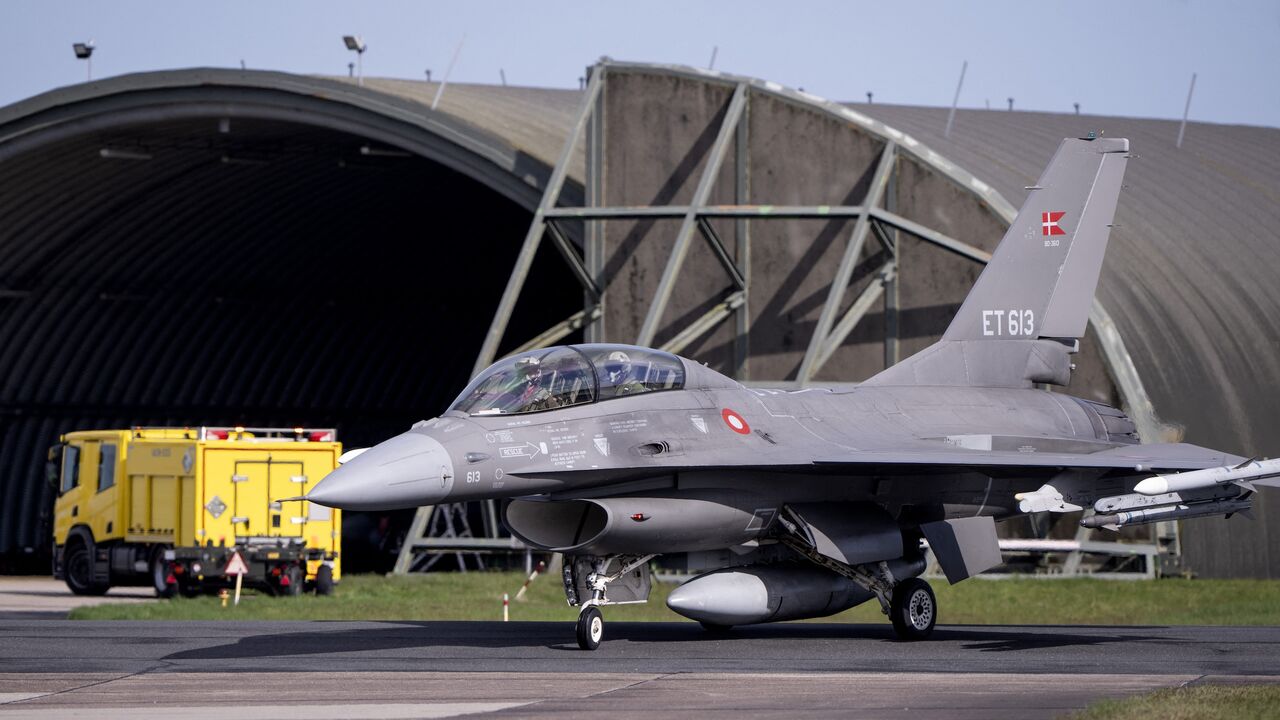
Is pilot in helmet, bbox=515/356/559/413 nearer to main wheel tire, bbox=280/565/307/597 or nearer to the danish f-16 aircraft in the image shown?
the danish f-16 aircraft

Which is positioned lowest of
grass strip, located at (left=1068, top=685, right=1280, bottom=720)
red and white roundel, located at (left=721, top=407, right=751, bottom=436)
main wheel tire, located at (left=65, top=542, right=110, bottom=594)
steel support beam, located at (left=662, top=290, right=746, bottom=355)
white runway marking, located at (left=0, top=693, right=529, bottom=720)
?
grass strip, located at (left=1068, top=685, right=1280, bottom=720)

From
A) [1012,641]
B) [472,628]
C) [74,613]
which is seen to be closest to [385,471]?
[472,628]

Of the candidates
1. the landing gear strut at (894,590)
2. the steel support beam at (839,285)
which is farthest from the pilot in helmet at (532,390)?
the steel support beam at (839,285)

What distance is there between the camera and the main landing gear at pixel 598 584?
1551 centimetres

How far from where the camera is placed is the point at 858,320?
27516 millimetres

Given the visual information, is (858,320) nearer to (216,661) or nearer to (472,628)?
(472,628)

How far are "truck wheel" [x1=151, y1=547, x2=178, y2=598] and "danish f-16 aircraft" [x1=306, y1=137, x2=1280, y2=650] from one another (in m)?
12.4

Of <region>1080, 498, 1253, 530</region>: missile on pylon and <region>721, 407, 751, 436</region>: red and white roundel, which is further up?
<region>721, 407, 751, 436</region>: red and white roundel

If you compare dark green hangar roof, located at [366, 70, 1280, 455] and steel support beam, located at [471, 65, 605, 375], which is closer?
dark green hangar roof, located at [366, 70, 1280, 455]

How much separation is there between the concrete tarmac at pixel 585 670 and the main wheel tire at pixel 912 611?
0.25 metres

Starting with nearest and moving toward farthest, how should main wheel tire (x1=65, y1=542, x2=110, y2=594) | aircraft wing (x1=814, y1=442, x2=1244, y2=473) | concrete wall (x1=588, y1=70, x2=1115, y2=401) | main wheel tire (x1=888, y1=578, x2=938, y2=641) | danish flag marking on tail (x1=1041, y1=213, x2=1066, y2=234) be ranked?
aircraft wing (x1=814, y1=442, x2=1244, y2=473) < main wheel tire (x1=888, y1=578, x2=938, y2=641) < danish flag marking on tail (x1=1041, y1=213, x2=1066, y2=234) < concrete wall (x1=588, y1=70, x2=1115, y2=401) < main wheel tire (x1=65, y1=542, x2=110, y2=594)

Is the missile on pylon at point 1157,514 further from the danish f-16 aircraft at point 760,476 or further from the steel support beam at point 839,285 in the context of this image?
the steel support beam at point 839,285

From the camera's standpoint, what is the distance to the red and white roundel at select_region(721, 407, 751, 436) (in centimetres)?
1634

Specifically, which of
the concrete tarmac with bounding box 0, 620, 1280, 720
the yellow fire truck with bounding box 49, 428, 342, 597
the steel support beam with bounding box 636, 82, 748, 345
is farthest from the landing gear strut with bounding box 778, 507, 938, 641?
the yellow fire truck with bounding box 49, 428, 342, 597
